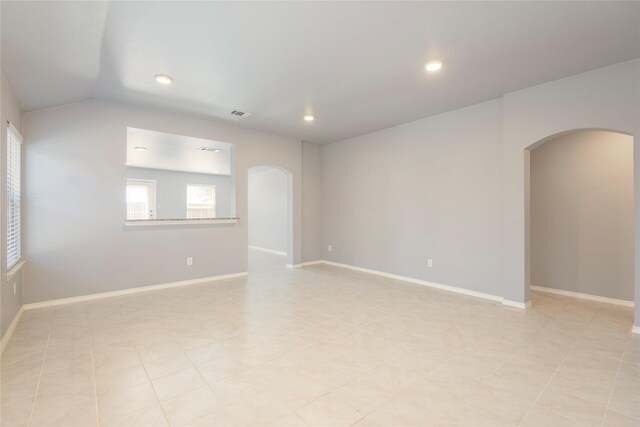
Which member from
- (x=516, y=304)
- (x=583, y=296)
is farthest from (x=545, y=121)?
(x=583, y=296)

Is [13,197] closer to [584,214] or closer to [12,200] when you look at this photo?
[12,200]

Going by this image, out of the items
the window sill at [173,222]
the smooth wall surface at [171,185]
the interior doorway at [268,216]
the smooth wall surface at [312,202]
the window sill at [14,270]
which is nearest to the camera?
the window sill at [14,270]

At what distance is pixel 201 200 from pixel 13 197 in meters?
7.01

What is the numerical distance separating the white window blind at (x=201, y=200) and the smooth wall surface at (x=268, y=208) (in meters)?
1.76

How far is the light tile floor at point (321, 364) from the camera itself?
174 centimetres

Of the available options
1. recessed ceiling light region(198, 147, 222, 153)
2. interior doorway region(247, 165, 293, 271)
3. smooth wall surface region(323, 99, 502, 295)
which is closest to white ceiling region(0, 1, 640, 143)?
smooth wall surface region(323, 99, 502, 295)

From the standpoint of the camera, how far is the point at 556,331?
9.59 feet

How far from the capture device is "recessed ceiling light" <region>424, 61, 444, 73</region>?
2.98 m

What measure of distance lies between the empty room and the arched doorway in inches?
1.1

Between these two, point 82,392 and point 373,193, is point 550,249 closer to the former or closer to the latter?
point 373,193

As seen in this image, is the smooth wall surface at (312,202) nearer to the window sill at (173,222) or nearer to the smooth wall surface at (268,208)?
the smooth wall surface at (268,208)

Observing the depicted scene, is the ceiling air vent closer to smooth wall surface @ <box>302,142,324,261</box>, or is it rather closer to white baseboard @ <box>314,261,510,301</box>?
smooth wall surface @ <box>302,142,324,261</box>

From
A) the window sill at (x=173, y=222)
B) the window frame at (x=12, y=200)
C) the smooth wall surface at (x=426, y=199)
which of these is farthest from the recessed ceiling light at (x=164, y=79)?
the smooth wall surface at (x=426, y=199)

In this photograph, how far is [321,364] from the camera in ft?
7.53
